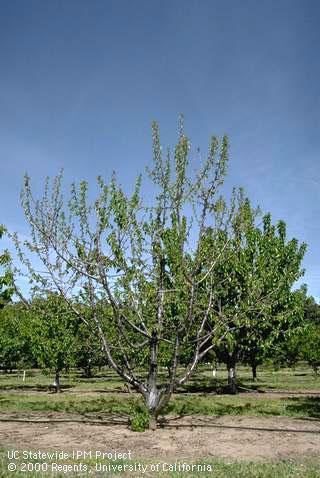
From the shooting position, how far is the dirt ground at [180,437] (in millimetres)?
9836

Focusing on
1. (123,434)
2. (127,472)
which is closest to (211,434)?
(123,434)

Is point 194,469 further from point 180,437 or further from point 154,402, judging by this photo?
point 154,402

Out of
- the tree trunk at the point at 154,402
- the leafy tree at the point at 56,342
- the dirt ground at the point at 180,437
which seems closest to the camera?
the dirt ground at the point at 180,437

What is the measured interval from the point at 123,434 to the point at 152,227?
603 cm

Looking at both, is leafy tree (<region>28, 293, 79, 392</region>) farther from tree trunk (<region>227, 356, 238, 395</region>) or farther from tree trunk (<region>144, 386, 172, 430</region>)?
tree trunk (<region>144, 386, 172, 430</region>)

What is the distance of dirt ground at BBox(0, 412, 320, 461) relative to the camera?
387 inches

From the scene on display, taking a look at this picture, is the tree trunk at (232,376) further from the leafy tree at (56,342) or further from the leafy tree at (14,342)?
the leafy tree at (14,342)

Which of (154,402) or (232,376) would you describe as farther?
(232,376)

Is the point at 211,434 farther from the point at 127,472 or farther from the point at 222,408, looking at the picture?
the point at 222,408

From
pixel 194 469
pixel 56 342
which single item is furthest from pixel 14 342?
pixel 194 469

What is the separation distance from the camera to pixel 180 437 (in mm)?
11594

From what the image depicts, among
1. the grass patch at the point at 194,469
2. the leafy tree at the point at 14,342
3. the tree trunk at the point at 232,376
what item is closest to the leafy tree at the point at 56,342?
the leafy tree at the point at 14,342

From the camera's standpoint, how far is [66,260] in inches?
→ 504

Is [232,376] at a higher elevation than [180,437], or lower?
higher
